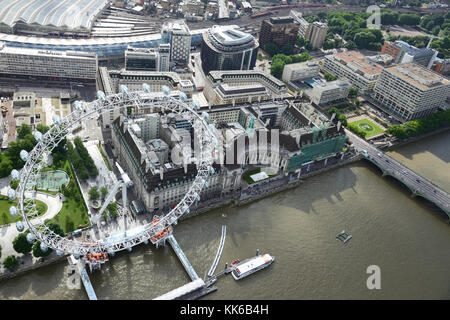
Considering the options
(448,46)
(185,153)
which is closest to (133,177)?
(185,153)

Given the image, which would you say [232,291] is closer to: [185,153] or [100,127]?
[185,153]

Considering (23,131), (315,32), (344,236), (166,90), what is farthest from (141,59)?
(344,236)

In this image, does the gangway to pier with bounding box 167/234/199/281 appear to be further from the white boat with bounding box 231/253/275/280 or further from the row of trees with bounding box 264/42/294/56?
the row of trees with bounding box 264/42/294/56

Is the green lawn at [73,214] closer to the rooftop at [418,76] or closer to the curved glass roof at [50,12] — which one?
the curved glass roof at [50,12]

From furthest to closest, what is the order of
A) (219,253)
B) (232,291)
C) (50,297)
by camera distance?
1. (219,253)
2. (232,291)
3. (50,297)

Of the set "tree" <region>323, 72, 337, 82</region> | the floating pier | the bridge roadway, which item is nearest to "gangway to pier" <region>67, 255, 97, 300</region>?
the floating pier
